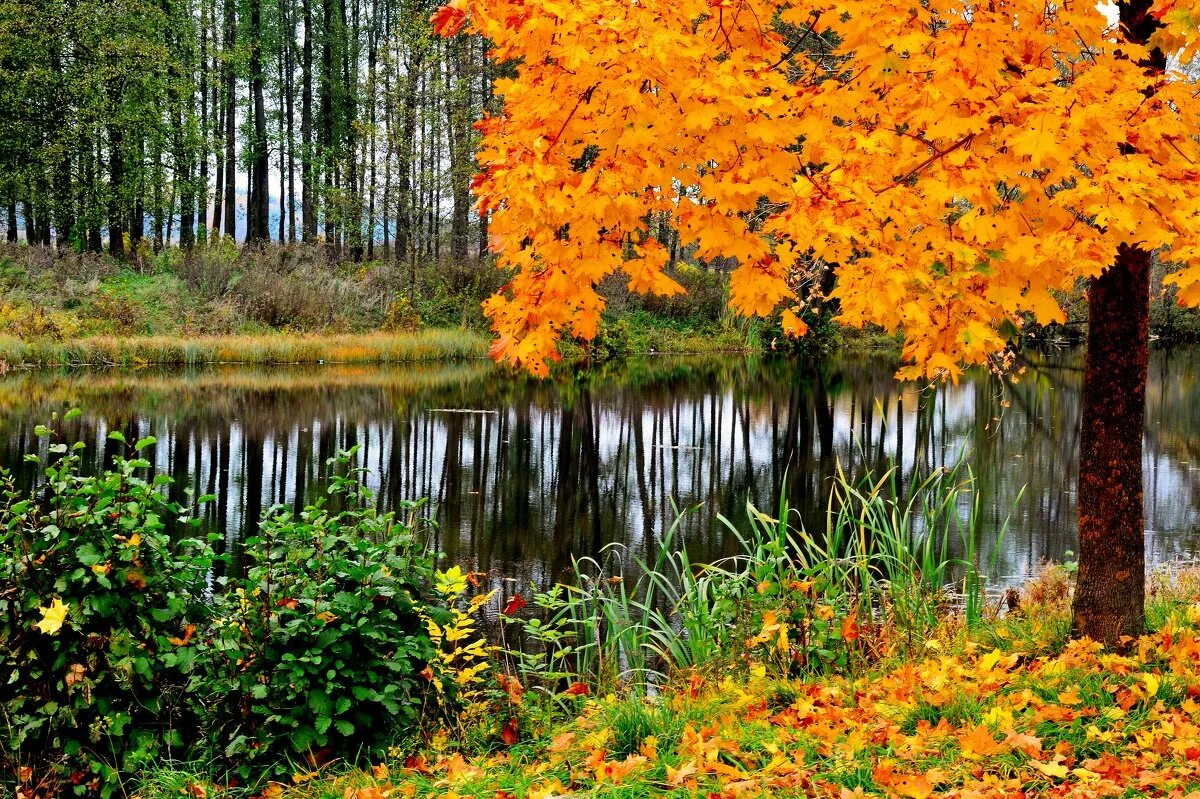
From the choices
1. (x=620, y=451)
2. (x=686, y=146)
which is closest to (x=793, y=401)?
(x=620, y=451)

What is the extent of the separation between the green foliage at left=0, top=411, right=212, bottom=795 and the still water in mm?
4228

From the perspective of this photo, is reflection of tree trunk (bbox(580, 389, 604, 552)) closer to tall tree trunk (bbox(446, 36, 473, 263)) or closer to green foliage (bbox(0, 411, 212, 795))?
green foliage (bbox(0, 411, 212, 795))

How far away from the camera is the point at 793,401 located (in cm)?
2105

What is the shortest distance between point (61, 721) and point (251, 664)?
2.33ft

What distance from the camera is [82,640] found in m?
3.79

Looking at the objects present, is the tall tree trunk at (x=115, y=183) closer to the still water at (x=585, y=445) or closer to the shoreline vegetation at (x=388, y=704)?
the still water at (x=585, y=445)

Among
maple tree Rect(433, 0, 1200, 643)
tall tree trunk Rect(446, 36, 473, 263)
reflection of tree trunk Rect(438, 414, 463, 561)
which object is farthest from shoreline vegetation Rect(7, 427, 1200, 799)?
tall tree trunk Rect(446, 36, 473, 263)

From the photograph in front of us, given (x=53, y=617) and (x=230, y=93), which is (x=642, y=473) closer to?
(x=53, y=617)

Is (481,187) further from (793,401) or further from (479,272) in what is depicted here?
(479,272)

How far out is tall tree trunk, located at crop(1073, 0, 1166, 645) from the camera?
4426 millimetres

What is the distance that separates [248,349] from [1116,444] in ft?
78.2

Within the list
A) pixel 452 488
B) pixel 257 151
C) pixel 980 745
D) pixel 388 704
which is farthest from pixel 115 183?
pixel 980 745

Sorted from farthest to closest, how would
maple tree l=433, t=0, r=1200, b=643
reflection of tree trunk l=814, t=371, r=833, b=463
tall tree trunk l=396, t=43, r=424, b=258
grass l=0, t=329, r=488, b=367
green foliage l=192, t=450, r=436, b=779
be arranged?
tall tree trunk l=396, t=43, r=424, b=258
grass l=0, t=329, r=488, b=367
reflection of tree trunk l=814, t=371, r=833, b=463
green foliage l=192, t=450, r=436, b=779
maple tree l=433, t=0, r=1200, b=643

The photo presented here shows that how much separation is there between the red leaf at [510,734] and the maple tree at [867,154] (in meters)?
1.61
